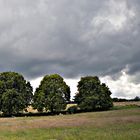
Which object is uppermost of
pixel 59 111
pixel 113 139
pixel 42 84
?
pixel 42 84

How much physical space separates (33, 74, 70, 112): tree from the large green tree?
3.22m

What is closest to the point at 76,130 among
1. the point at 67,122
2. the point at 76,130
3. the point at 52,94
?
the point at 76,130

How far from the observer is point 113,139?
29391 mm

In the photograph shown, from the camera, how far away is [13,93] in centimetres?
10950

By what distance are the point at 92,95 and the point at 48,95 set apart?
13.8 meters

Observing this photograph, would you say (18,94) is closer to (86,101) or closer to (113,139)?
(86,101)

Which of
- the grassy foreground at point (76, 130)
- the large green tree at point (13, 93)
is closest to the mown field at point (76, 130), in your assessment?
the grassy foreground at point (76, 130)

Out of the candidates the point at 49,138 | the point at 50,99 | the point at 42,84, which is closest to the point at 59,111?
the point at 50,99

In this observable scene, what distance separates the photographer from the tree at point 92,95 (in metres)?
113

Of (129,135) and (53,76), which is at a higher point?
(53,76)

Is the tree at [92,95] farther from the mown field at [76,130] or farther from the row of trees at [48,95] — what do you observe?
the mown field at [76,130]

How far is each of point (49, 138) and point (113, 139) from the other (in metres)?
6.32

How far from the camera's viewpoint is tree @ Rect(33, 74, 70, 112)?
362ft

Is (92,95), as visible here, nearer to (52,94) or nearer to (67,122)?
(52,94)
